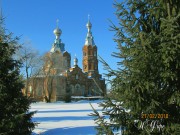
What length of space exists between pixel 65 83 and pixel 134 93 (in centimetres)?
6121

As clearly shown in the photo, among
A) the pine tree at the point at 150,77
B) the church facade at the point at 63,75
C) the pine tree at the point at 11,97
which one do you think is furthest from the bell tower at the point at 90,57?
the pine tree at the point at 150,77

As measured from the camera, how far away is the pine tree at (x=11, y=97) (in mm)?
9141

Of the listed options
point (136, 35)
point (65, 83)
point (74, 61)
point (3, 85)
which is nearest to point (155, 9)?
point (136, 35)

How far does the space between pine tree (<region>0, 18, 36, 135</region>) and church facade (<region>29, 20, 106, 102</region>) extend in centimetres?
3638

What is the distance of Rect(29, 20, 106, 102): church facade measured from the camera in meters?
56.0

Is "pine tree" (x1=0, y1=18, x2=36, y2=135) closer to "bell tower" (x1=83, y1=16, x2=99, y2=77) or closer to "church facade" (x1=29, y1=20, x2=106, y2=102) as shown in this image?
"church facade" (x1=29, y1=20, x2=106, y2=102)

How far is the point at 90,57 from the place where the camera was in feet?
261

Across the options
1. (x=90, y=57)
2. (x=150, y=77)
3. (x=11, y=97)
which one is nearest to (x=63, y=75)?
(x=90, y=57)

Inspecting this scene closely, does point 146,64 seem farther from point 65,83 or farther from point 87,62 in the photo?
point 87,62

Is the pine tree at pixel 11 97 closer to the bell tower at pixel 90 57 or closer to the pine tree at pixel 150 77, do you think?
the pine tree at pixel 150 77

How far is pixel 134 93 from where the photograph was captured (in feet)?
17.1

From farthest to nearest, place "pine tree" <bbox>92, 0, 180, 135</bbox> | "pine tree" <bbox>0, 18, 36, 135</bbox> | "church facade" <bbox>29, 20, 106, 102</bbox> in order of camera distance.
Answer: "church facade" <bbox>29, 20, 106, 102</bbox> < "pine tree" <bbox>0, 18, 36, 135</bbox> < "pine tree" <bbox>92, 0, 180, 135</bbox>

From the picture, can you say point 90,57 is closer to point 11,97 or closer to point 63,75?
point 63,75

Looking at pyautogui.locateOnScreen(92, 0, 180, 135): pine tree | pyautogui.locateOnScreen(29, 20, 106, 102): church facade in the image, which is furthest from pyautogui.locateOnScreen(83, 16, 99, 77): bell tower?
pyautogui.locateOnScreen(92, 0, 180, 135): pine tree
